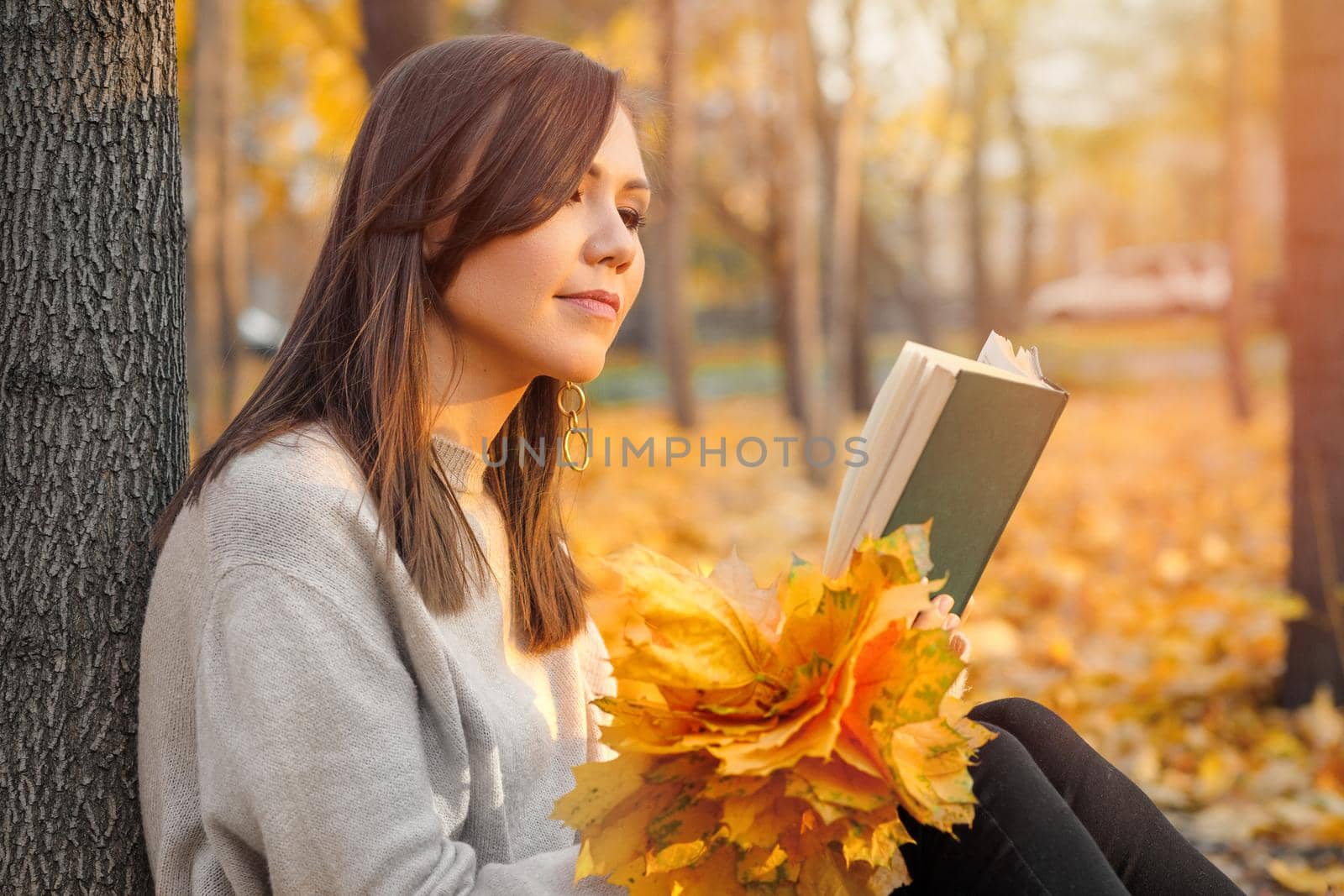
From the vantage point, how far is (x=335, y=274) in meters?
1.78

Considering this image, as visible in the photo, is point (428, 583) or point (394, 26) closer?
point (428, 583)

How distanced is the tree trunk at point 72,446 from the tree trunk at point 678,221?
621 centimetres

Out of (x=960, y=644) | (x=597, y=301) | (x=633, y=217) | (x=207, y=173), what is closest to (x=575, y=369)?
(x=597, y=301)

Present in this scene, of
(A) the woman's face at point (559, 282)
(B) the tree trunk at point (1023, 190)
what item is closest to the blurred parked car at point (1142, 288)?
(B) the tree trunk at point (1023, 190)

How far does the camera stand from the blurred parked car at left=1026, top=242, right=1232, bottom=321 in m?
25.5

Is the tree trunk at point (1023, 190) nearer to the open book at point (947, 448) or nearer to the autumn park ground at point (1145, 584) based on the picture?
the autumn park ground at point (1145, 584)

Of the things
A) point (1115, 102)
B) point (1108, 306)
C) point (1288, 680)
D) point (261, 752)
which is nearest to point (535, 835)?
point (261, 752)

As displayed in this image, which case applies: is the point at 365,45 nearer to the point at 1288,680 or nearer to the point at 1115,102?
the point at 1288,680

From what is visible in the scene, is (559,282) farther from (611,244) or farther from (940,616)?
(940,616)

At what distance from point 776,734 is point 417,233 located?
902mm

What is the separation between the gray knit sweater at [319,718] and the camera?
1.40 m

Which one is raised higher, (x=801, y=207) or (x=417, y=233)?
(x=801, y=207)

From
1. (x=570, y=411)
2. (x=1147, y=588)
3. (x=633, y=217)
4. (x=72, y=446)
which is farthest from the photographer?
(x=1147, y=588)

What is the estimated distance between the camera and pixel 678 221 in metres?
10.9
